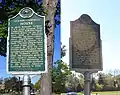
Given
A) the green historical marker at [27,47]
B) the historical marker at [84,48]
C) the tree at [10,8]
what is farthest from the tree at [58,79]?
the green historical marker at [27,47]

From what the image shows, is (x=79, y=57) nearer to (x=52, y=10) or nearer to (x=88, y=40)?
(x=88, y=40)

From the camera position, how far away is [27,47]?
6.86 m

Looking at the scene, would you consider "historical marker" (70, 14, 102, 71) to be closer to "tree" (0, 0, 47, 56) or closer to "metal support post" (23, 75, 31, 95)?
"tree" (0, 0, 47, 56)

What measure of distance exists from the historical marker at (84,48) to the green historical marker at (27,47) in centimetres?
395

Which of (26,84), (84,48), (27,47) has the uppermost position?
(84,48)

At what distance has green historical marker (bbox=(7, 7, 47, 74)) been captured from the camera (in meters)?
6.82

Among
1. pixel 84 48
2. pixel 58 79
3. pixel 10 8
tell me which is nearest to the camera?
pixel 84 48

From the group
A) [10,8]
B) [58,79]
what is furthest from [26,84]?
[58,79]

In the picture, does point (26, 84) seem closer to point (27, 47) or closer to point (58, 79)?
point (27, 47)

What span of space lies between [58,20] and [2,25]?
335 centimetres

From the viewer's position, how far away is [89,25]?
11188 millimetres

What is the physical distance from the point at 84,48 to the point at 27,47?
430cm

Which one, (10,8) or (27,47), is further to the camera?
(10,8)

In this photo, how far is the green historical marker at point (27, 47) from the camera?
22.4ft
